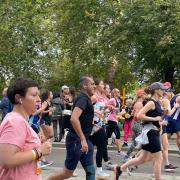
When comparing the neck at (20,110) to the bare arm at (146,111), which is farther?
the bare arm at (146,111)

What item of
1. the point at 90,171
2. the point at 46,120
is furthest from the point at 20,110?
the point at 46,120

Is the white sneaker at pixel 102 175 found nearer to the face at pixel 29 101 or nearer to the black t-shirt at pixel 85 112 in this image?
the black t-shirt at pixel 85 112

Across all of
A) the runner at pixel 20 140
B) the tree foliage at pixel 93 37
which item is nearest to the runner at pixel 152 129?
the runner at pixel 20 140

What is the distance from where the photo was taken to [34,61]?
90.3 ft

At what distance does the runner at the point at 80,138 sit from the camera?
666 centimetres

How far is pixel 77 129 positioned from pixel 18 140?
3105 mm

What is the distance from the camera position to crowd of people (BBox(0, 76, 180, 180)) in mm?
3572

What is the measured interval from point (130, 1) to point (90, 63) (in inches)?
235

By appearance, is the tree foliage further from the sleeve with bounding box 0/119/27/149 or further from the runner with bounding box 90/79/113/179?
the sleeve with bounding box 0/119/27/149

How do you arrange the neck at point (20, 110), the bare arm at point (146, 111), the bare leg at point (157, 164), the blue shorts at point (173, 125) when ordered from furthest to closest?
the blue shorts at point (173, 125) < the bare leg at point (157, 164) < the bare arm at point (146, 111) < the neck at point (20, 110)

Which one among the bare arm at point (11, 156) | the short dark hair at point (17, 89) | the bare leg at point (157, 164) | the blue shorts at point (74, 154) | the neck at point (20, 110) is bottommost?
the bare leg at point (157, 164)

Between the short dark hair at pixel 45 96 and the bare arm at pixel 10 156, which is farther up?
the short dark hair at pixel 45 96

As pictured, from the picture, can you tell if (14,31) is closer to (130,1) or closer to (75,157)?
(130,1)

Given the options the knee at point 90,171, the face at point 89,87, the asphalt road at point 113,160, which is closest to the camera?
the knee at point 90,171
